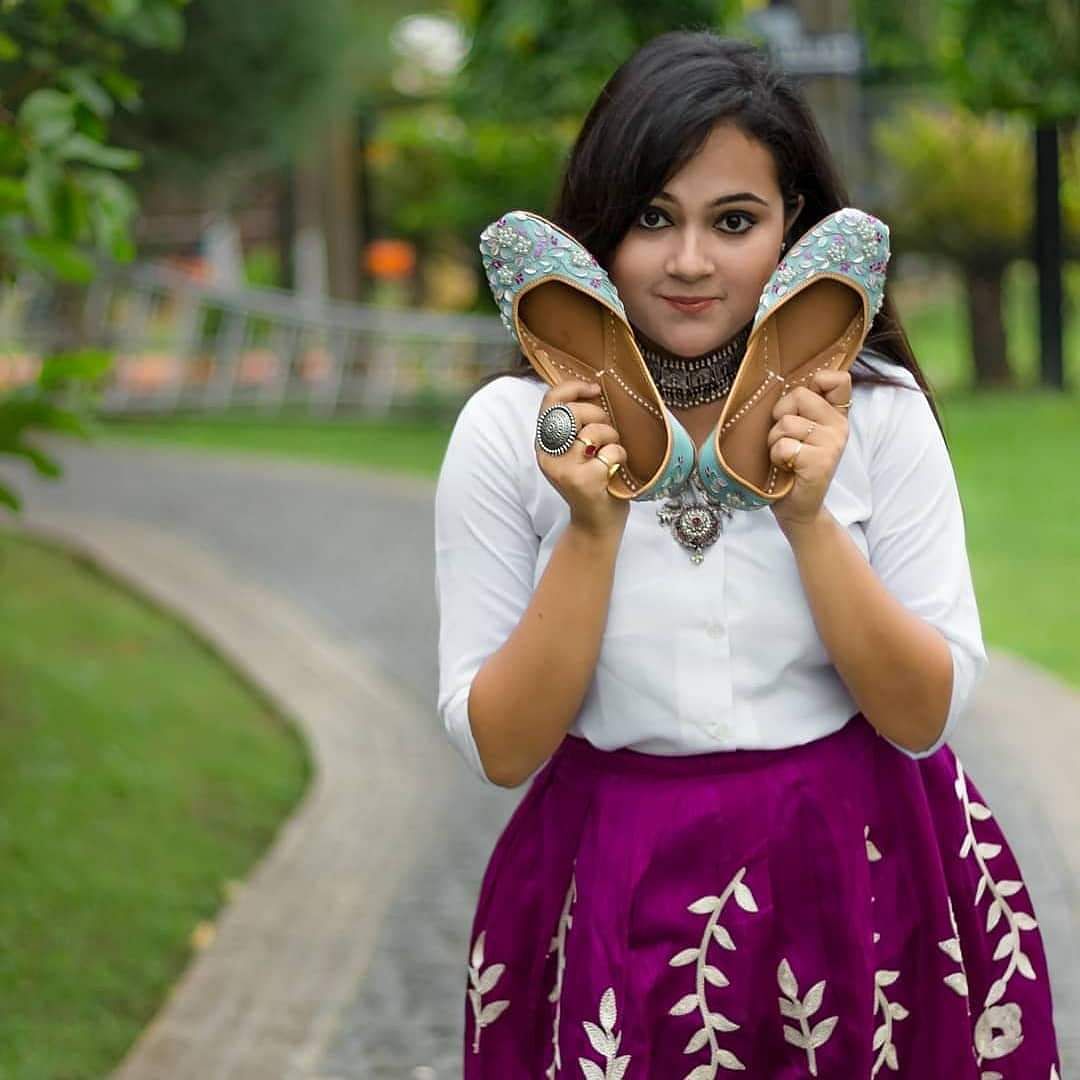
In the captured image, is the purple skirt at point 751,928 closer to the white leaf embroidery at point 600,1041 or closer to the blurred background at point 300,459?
the white leaf embroidery at point 600,1041

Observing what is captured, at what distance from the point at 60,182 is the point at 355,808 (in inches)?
90.1

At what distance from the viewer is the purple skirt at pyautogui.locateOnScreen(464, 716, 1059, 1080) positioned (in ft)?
6.59

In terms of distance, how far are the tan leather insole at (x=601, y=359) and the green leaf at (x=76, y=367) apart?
212 centimetres

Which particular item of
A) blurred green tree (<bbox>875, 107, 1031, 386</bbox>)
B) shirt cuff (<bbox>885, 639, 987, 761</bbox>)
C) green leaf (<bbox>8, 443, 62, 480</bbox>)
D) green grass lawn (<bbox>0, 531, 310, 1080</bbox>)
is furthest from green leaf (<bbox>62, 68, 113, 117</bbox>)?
blurred green tree (<bbox>875, 107, 1031, 386</bbox>)

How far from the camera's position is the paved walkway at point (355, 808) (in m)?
3.79

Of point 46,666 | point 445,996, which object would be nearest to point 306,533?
point 46,666

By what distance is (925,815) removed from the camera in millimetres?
2102

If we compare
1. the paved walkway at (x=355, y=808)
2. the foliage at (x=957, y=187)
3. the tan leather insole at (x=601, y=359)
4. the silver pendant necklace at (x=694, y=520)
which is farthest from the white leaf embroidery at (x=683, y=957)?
the foliage at (x=957, y=187)

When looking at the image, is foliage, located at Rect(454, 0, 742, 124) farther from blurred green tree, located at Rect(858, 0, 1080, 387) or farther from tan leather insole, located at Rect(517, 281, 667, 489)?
tan leather insole, located at Rect(517, 281, 667, 489)

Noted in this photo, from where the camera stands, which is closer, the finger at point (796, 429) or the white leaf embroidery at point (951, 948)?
the finger at point (796, 429)

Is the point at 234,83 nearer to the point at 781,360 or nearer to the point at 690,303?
the point at 690,303

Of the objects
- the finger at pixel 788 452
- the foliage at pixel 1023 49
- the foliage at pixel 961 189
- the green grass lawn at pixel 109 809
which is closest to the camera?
the finger at pixel 788 452

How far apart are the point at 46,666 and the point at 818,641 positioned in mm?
4773

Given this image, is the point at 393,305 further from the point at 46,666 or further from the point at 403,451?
the point at 46,666
